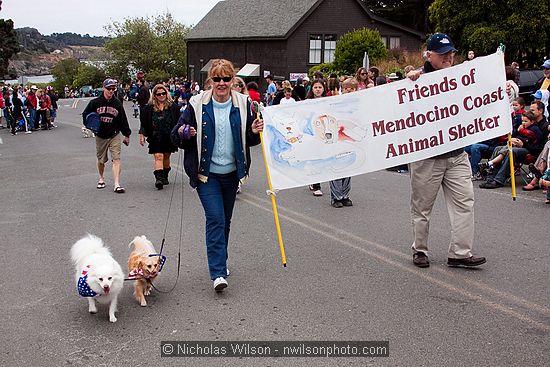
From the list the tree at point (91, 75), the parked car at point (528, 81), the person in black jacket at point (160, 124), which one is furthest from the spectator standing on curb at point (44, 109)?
the tree at point (91, 75)

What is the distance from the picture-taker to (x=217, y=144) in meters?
5.66

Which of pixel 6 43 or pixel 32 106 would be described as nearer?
pixel 32 106

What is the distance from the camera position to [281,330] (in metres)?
4.83

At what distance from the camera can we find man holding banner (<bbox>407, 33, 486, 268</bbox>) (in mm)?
6062

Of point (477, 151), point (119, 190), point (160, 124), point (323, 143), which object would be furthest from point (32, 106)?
point (323, 143)

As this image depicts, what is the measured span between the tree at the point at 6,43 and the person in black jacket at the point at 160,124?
61901 mm

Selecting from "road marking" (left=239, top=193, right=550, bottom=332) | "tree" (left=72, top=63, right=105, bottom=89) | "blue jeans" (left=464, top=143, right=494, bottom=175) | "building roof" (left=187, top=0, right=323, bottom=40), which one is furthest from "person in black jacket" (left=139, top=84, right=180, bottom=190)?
"tree" (left=72, top=63, right=105, bottom=89)

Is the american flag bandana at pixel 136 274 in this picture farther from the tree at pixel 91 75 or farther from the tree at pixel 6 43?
the tree at pixel 91 75

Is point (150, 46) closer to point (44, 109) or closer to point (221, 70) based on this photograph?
point (44, 109)

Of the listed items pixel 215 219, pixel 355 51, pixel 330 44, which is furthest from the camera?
pixel 330 44

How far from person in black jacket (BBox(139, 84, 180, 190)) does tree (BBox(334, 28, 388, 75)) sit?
22722mm

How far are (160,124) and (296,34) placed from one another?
32730 millimetres

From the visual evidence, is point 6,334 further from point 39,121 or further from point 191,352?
point 39,121

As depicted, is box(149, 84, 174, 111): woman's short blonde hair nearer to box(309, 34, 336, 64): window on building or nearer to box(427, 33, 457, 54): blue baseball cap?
box(427, 33, 457, 54): blue baseball cap
